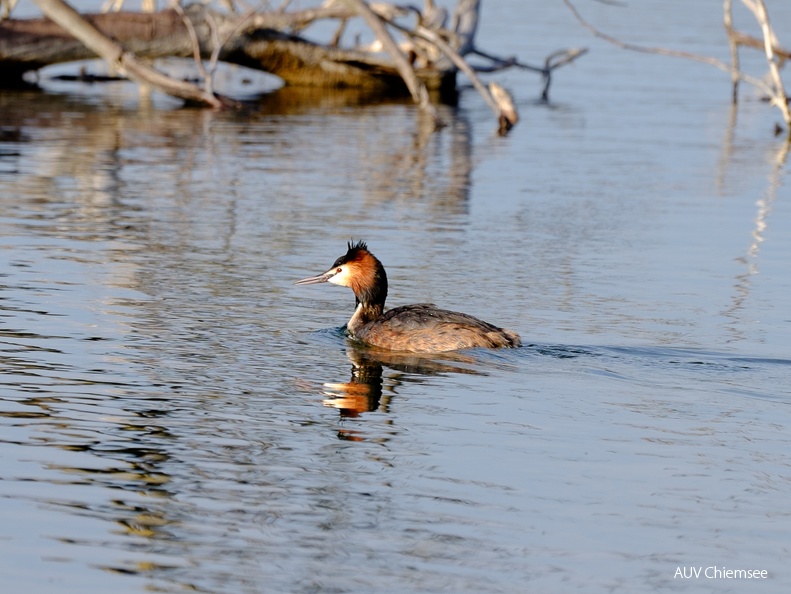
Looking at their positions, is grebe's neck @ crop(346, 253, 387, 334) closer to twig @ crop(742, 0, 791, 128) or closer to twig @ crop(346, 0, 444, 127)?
twig @ crop(346, 0, 444, 127)

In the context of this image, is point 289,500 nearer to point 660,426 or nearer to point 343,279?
point 660,426

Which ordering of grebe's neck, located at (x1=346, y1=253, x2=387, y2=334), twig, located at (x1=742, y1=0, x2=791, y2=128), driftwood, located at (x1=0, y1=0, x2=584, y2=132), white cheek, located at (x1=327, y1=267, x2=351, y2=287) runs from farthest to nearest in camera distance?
twig, located at (x1=742, y1=0, x2=791, y2=128) → driftwood, located at (x1=0, y1=0, x2=584, y2=132) → white cheek, located at (x1=327, y1=267, x2=351, y2=287) → grebe's neck, located at (x1=346, y1=253, x2=387, y2=334)

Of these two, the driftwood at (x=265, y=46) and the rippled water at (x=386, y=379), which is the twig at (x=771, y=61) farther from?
the driftwood at (x=265, y=46)

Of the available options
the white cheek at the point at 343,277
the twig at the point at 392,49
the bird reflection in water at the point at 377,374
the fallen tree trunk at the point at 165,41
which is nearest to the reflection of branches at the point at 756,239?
the bird reflection in water at the point at 377,374

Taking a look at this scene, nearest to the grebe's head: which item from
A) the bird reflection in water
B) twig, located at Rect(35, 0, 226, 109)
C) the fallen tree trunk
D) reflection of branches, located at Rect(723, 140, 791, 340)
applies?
the bird reflection in water

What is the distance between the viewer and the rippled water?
6.79 metres

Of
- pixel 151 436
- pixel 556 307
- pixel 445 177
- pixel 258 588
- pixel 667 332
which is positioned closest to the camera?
pixel 258 588

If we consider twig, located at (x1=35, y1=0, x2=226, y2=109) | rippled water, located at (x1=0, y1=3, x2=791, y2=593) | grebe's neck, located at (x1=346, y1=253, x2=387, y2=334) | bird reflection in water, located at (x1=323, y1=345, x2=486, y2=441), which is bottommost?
bird reflection in water, located at (x1=323, y1=345, x2=486, y2=441)

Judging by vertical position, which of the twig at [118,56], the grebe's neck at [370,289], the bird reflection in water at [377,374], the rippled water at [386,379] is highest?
the twig at [118,56]

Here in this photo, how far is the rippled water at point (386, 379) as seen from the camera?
6793 millimetres

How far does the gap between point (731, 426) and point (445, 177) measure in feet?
35.9

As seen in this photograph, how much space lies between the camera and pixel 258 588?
631cm

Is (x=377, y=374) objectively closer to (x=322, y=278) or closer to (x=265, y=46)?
(x=322, y=278)

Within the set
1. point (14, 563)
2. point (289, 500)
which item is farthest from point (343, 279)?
point (14, 563)
